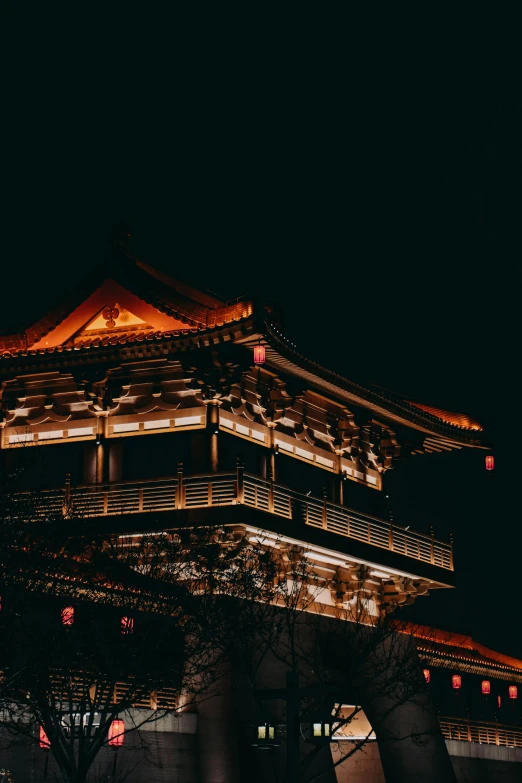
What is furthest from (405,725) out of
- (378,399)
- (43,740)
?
(43,740)

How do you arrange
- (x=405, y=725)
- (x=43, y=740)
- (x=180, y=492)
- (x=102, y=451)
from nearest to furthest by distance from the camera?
1. (x=43, y=740)
2. (x=180, y=492)
3. (x=102, y=451)
4. (x=405, y=725)

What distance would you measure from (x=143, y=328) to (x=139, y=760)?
11218mm

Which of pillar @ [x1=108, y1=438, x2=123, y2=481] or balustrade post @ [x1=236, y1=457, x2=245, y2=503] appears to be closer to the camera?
balustrade post @ [x1=236, y1=457, x2=245, y2=503]

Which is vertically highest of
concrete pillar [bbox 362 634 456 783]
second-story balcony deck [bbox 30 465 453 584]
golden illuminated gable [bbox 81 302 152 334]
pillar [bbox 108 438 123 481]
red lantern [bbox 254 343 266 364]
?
golden illuminated gable [bbox 81 302 152 334]

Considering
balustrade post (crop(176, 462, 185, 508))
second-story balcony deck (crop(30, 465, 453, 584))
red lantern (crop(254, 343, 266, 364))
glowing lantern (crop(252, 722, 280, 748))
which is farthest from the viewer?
red lantern (crop(254, 343, 266, 364))

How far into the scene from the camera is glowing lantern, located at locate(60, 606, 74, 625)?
953 inches

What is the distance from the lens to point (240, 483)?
3116 cm

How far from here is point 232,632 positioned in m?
30.2

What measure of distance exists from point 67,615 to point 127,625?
4.67 ft

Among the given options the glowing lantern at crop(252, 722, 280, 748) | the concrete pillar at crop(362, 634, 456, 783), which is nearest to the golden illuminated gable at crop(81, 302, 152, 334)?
the concrete pillar at crop(362, 634, 456, 783)

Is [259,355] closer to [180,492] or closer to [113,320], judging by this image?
[180,492]

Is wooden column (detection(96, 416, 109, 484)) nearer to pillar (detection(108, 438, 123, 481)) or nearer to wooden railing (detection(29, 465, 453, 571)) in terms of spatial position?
pillar (detection(108, 438, 123, 481))

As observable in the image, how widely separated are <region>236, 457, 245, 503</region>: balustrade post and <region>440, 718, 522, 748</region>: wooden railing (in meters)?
13.4

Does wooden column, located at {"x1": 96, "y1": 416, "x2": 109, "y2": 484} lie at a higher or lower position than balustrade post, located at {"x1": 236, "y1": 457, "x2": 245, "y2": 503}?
higher
